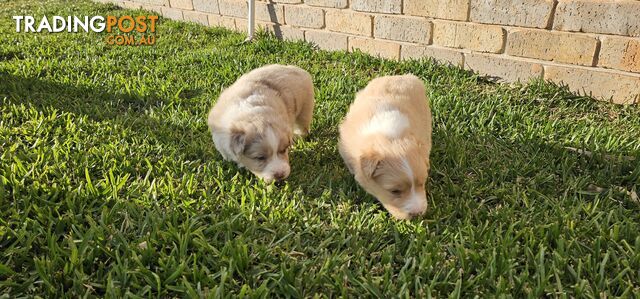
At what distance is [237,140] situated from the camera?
315cm

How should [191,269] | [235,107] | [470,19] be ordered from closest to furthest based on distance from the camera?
[191,269], [235,107], [470,19]

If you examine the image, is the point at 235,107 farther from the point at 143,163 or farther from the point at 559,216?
the point at 559,216

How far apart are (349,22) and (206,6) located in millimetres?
3065

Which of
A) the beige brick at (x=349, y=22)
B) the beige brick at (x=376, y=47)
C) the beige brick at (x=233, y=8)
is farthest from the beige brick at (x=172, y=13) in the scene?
the beige brick at (x=376, y=47)

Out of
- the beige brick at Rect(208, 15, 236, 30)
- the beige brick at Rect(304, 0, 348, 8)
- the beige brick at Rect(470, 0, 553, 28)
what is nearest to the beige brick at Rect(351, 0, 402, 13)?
the beige brick at Rect(304, 0, 348, 8)

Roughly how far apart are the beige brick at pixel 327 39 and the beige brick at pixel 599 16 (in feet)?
8.38

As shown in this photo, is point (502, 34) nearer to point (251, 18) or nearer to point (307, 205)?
point (307, 205)

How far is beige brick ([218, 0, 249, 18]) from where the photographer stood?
722 cm

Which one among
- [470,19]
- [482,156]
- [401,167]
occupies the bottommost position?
[482,156]

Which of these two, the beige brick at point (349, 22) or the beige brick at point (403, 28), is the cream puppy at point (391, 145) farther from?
the beige brick at point (349, 22)

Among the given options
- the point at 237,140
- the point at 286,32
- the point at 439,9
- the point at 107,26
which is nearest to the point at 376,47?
the point at 439,9

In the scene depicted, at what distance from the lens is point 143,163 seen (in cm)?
328

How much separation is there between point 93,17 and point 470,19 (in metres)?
6.76

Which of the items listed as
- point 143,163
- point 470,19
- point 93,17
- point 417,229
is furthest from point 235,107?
point 93,17
